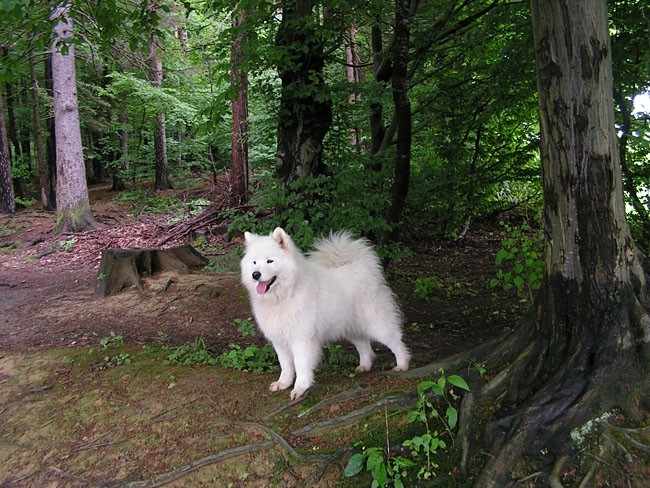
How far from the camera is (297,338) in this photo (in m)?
4.00

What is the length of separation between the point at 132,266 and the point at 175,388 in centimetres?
429

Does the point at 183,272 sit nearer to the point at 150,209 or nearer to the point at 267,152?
the point at 267,152

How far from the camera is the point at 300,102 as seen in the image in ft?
23.2

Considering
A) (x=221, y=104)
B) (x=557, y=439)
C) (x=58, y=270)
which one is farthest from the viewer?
(x=58, y=270)

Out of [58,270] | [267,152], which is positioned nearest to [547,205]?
[58,270]

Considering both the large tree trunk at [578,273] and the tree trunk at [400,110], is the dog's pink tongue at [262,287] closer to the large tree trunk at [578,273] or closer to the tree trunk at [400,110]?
the large tree trunk at [578,273]

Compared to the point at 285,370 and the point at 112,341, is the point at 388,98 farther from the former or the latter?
the point at 112,341

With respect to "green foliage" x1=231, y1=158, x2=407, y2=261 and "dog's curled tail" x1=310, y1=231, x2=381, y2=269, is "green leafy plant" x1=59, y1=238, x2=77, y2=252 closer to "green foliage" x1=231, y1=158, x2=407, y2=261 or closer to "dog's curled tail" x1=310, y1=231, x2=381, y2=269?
"green foliage" x1=231, y1=158, x2=407, y2=261

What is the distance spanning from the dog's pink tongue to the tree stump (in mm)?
4606

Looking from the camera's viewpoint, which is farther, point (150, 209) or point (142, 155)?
point (142, 155)

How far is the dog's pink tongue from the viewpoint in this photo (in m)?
3.91

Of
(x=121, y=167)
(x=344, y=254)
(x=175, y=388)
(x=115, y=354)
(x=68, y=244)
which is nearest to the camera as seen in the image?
(x=175, y=388)

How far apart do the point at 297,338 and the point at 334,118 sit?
498 cm

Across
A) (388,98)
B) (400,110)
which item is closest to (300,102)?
(388,98)
